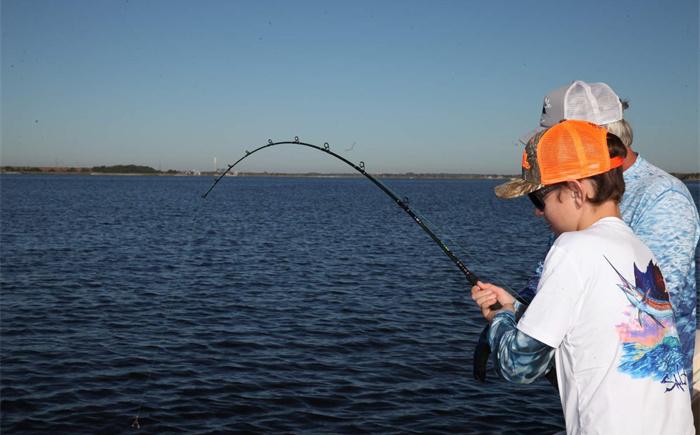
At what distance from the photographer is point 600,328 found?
2.03 m

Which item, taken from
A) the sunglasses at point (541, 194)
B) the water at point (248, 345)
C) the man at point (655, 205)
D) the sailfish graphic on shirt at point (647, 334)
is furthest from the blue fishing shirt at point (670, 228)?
the water at point (248, 345)

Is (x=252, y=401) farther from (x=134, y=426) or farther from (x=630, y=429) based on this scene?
(x=630, y=429)

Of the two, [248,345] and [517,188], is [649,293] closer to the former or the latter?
[517,188]

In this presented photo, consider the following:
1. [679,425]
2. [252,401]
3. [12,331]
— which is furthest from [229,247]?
[679,425]

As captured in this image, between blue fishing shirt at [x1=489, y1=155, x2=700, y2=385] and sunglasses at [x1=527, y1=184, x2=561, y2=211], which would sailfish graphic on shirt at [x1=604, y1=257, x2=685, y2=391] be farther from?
blue fishing shirt at [x1=489, y1=155, x2=700, y2=385]

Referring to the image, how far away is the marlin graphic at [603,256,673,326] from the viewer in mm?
2033

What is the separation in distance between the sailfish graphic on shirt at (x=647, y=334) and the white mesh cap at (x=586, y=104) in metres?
0.87

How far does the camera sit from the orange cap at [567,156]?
221cm

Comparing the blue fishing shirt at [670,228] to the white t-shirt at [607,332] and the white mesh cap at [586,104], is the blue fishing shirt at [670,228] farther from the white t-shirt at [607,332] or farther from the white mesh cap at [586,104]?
the white t-shirt at [607,332]

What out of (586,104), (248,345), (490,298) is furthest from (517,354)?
(248,345)

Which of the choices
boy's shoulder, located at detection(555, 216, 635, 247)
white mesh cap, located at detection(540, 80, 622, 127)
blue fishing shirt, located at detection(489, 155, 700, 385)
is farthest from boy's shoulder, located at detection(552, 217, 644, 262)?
white mesh cap, located at detection(540, 80, 622, 127)

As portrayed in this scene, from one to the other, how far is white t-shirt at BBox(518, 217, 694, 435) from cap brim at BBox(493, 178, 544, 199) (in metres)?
0.27

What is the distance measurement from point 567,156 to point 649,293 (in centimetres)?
53

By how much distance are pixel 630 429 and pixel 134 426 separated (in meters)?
7.88
